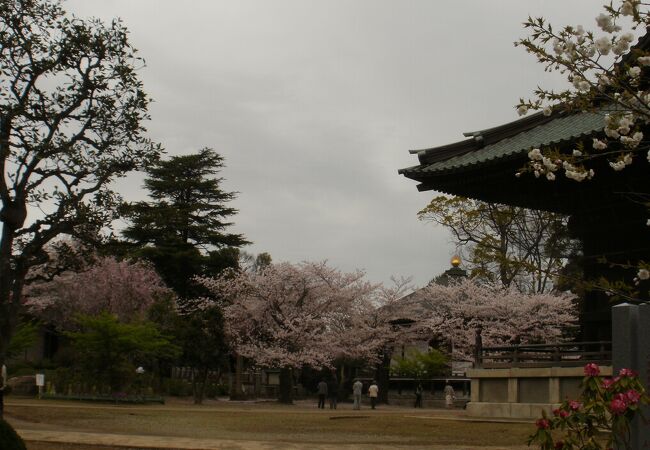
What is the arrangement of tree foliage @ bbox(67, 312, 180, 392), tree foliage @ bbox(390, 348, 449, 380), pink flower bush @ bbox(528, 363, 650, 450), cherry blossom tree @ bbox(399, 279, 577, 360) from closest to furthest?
pink flower bush @ bbox(528, 363, 650, 450) < tree foliage @ bbox(67, 312, 180, 392) < cherry blossom tree @ bbox(399, 279, 577, 360) < tree foliage @ bbox(390, 348, 449, 380)

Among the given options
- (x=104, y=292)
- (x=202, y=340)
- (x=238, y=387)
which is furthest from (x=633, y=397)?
(x=104, y=292)

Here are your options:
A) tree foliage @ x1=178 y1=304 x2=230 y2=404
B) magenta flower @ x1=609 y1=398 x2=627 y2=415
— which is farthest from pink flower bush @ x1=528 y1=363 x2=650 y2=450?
tree foliage @ x1=178 y1=304 x2=230 y2=404

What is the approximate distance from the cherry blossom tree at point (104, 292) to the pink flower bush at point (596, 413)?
1543 inches

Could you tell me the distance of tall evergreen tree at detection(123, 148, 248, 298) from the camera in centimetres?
5003

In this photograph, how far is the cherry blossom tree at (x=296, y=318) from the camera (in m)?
42.2

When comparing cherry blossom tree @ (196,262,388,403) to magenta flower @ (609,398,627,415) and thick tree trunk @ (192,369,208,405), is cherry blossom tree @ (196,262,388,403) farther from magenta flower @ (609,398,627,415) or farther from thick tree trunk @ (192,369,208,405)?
magenta flower @ (609,398,627,415)

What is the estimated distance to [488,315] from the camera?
143ft

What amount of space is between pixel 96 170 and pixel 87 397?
1698 cm

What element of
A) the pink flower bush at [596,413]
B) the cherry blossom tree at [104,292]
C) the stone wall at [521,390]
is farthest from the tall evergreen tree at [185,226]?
the pink flower bush at [596,413]

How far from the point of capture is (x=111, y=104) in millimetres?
20391

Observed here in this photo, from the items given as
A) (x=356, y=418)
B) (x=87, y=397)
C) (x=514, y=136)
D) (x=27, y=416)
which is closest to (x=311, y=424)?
(x=356, y=418)

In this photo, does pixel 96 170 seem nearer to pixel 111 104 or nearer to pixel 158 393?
pixel 111 104

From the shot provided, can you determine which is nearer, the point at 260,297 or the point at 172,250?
the point at 260,297

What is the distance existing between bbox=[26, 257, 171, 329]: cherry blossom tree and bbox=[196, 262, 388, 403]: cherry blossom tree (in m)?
4.01
